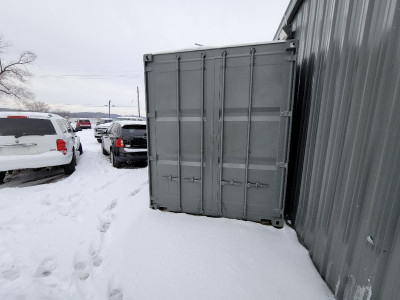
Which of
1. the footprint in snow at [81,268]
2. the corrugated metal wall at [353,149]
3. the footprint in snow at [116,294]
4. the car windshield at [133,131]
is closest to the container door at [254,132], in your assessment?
the corrugated metal wall at [353,149]

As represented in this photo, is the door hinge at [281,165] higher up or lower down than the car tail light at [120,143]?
higher up

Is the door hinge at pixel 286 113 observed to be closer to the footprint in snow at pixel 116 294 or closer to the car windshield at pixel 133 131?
the footprint in snow at pixel 116 294

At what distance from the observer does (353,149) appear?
190cm

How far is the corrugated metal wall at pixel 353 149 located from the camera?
1.47 m

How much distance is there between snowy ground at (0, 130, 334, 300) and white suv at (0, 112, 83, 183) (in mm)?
1531

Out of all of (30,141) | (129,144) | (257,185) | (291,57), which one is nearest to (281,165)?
(257,185)

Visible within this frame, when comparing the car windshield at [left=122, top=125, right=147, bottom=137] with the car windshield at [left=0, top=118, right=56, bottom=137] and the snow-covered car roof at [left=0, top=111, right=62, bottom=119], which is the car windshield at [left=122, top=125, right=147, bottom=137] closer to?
the car windshield at [left=0, top=118, right=56, bottom=137]

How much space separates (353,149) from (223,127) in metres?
1.83

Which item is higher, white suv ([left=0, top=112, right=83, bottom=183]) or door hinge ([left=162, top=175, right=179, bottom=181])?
white suv ([left=0, top=112, right=83, bottom=183])

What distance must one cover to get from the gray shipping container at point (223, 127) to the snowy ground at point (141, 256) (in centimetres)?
44

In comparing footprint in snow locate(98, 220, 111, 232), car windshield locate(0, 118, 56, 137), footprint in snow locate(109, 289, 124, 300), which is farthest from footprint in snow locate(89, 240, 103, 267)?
car windshield locate(0, 118, 56, 137)

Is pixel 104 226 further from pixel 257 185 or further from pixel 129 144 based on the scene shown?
pixel 129 144

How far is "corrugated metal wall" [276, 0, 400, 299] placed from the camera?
57.7 inches

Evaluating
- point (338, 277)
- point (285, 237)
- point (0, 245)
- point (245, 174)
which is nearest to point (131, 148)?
point (0, 245)
